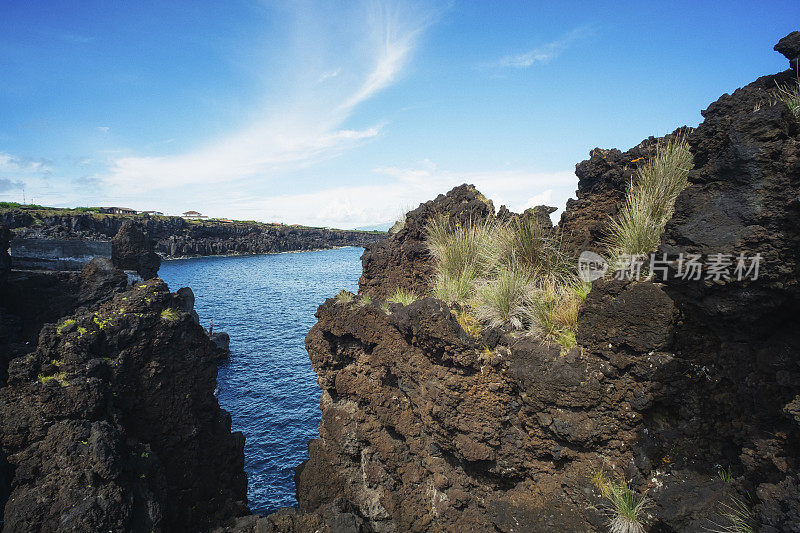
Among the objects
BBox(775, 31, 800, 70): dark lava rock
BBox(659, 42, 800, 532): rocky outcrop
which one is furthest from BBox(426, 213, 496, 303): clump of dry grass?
BBox(775, 31, 800, 70): dark lava rock

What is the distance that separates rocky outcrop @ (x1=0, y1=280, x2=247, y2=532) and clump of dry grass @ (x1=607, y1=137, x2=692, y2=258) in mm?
8430

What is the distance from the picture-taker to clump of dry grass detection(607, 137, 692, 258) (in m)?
4.88

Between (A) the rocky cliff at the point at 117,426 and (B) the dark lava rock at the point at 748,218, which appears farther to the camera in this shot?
(A) the rocky cliff at the point at 117,426

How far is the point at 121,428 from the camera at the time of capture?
6.85m

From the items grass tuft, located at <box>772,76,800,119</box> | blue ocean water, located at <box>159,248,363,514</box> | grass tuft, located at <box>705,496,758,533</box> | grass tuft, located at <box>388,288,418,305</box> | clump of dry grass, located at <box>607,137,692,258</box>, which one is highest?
grass tuft, located at <box>772,76,800,119</box>

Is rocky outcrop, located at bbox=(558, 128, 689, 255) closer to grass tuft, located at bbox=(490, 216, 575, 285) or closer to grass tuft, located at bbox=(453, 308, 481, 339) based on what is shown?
grass tuft, located at bbox=(490, 216, 575, 285)

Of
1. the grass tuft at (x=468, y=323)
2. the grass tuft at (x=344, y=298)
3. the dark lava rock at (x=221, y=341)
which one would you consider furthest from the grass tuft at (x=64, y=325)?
the dark lava rock at (x=221, y=341)

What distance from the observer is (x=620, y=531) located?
3998mm

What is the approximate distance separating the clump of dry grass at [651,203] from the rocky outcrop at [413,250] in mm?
3225

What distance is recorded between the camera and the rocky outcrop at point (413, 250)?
867cm

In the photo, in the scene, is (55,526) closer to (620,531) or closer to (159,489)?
(159,489)
